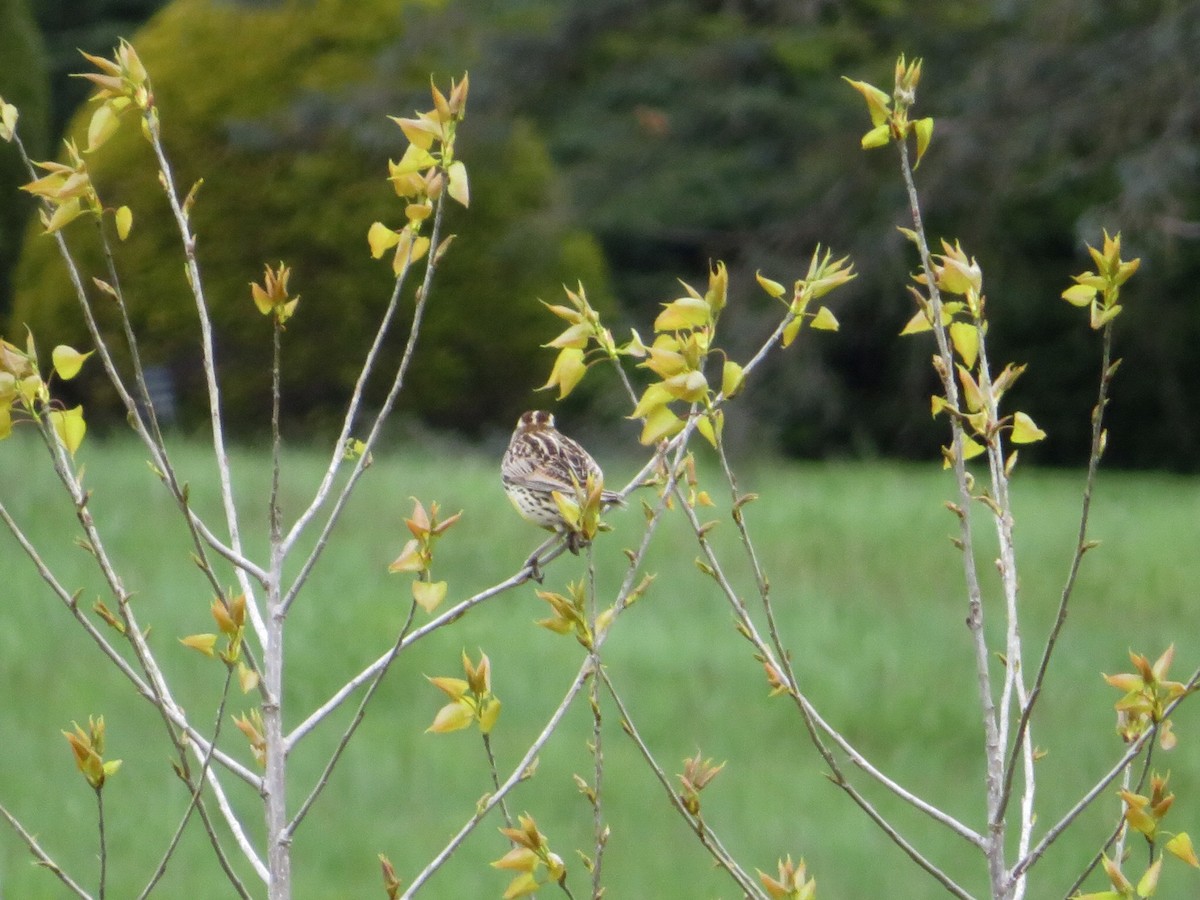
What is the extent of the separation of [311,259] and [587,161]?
8.08 ft

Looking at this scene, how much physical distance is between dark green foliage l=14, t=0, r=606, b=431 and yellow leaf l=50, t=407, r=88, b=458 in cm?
970

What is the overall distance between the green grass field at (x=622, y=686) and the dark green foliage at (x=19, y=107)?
4.98 meters

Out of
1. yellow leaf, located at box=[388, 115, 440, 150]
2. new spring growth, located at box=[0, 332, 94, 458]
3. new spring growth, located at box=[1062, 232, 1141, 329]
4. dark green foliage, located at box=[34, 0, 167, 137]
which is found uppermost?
yellow leaf, located at box=[388, 115, 440, 150]

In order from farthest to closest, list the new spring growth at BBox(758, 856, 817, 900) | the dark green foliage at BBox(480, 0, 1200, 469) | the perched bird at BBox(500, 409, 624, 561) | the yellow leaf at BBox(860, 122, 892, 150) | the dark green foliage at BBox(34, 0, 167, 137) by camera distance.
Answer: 1. the dark green foliage at BBox(34, 0, 167, 137)
2. the dark green foliage at BBox(480, 0, 1200, 469)
3. the perched bird at BBox(500, 409, 624, 561)
4. the yellow leaf at BBox(860, 122, 892, 150)
5. the new spring growth at BBox(758, 856, 817, 900)

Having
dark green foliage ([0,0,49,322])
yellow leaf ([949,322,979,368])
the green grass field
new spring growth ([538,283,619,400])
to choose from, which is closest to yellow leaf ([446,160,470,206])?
new spring growth ([538,283,619,400])

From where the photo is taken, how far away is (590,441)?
12.0m

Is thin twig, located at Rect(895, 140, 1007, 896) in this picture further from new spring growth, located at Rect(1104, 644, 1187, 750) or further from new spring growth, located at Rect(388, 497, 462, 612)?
new spring growth, located at Rect(388, 497, 462, 612)

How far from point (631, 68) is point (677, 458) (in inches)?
528

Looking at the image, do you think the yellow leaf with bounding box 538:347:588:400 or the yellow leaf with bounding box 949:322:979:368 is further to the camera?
the yellow leaf with bounding box 949:322:979:368

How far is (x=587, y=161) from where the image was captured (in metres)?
13.6

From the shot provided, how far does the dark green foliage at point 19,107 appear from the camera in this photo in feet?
47.0

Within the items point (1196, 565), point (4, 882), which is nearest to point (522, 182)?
point (1196, 565)

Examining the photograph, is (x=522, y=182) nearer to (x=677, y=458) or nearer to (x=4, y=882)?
(x=4, y=882)

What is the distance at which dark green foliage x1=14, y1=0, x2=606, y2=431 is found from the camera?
39.3 feet
